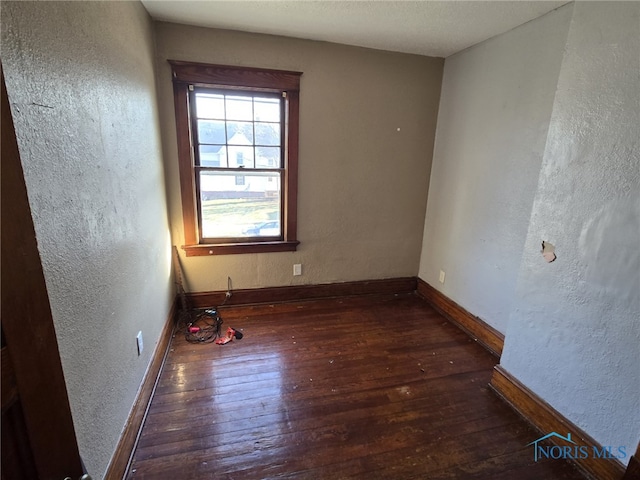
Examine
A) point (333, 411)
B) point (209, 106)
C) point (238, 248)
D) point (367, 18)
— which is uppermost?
point (367, 18)

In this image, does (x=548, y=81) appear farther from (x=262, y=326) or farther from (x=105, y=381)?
(x=105, y=381)

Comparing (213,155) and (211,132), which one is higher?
(211,132)

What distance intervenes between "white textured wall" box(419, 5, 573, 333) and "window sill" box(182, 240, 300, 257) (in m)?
1.48

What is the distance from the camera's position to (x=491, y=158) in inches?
95.3

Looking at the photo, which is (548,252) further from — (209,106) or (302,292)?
(209,106)

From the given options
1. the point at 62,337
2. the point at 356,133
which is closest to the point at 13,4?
the point at 62,337

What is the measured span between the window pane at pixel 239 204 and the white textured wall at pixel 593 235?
6.63 feet

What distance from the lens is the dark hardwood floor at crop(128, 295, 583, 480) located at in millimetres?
1508

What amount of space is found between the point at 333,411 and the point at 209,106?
241 centimetres

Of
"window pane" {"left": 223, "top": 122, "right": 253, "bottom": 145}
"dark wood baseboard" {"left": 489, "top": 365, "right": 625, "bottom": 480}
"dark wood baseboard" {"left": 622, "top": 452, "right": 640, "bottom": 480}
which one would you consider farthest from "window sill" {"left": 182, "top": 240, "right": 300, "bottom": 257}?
"dark wood baseboard" {"left": 622, "top": 452, "right": 640, "bottom": 480}

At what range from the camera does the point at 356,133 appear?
2922mm

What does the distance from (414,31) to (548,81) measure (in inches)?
38.7

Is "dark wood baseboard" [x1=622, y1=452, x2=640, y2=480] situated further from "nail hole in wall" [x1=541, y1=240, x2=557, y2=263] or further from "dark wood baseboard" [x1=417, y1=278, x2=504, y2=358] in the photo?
"dark wood baseboard" [x1=417, y1=278, x2=504, y2=358]

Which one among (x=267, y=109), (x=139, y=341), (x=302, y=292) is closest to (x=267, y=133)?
Result: (x=267, y=109)
